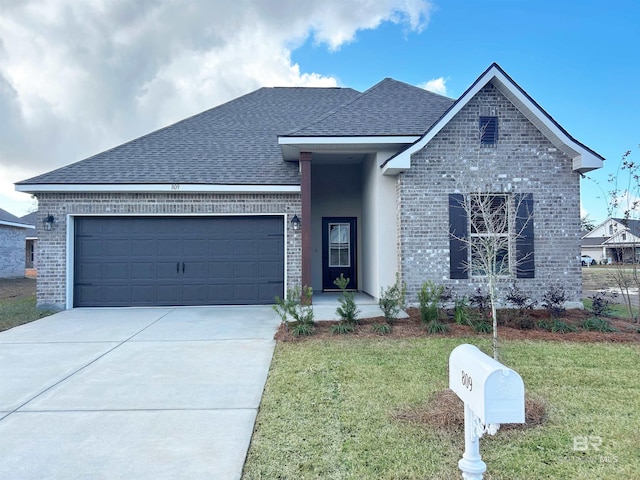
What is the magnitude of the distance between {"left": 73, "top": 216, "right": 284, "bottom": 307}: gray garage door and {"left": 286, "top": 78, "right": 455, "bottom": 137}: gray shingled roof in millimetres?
2953

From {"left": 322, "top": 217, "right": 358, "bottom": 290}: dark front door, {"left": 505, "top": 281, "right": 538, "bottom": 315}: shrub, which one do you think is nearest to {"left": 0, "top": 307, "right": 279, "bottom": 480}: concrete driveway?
{"left": 505, "top": 281, "right": 538, "bottom": 315}: shrub

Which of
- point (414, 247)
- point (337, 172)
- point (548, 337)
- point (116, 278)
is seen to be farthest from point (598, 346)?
point (116, 278)

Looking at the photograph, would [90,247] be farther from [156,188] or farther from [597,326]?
[597,326]

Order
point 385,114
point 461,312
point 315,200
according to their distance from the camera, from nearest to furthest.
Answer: point 461,312 → point 385,114 → point 315,200

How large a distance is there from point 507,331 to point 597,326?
1758 millimetres

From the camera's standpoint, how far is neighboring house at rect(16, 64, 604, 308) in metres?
9.07

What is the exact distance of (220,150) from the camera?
1179 centimetres

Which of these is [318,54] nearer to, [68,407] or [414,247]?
[414,247]

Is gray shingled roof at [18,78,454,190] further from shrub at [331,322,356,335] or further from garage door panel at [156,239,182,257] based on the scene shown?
shrub at [331,322,356,335]

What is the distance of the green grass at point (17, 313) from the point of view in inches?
345

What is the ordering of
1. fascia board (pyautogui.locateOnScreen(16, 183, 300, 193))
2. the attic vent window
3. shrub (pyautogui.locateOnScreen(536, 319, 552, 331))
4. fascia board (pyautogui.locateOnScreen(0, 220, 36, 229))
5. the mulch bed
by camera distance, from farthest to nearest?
fascia board (pyautogui.locateOnScreen(0, 220, 36, 229)) < fascia board (pyautogui.locateOnScreen(16, 183, 300, 193)) < the attic vent window < shrub (pyautogui.locateOnScreen(536, 319, 552, 331)) < the mulch bed

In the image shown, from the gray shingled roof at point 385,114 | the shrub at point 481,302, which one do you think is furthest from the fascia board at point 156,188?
the shrub at point 481,302

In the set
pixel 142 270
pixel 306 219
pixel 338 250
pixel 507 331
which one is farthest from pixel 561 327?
pixel 142 270

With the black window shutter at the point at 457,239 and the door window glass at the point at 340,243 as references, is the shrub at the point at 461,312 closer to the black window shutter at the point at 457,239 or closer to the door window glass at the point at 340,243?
the black window shutter at the point at 457,239
